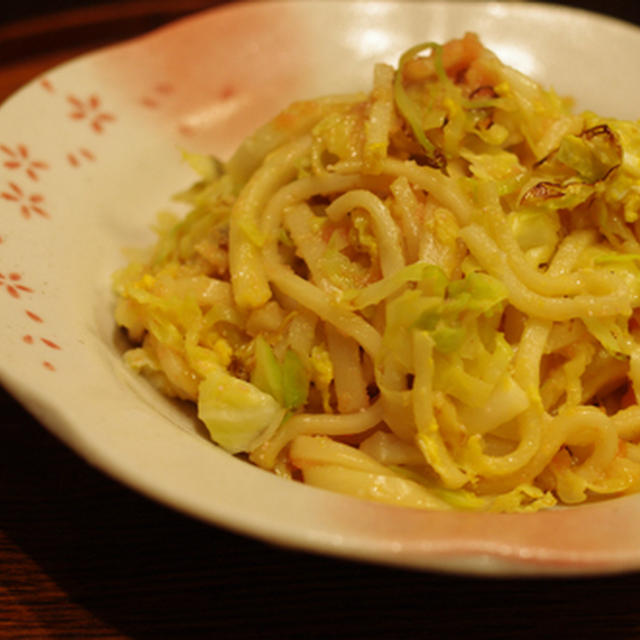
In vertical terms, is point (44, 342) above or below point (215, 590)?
above

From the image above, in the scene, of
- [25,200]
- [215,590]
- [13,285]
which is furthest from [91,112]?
[215,590]

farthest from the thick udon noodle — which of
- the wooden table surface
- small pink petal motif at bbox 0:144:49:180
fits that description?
small pink petal motif at bbox 0:144:49:180

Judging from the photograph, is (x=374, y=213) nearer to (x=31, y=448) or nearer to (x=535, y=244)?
(x=535, y=244)

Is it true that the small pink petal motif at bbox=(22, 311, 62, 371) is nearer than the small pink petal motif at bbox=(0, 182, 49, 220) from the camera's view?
Yes

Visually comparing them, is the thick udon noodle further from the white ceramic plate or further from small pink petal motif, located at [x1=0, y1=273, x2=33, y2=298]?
small pink petal motif, located at [x1=0, y1=273, x2=33, y2=298]

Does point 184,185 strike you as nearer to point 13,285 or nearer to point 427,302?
point 13,285
